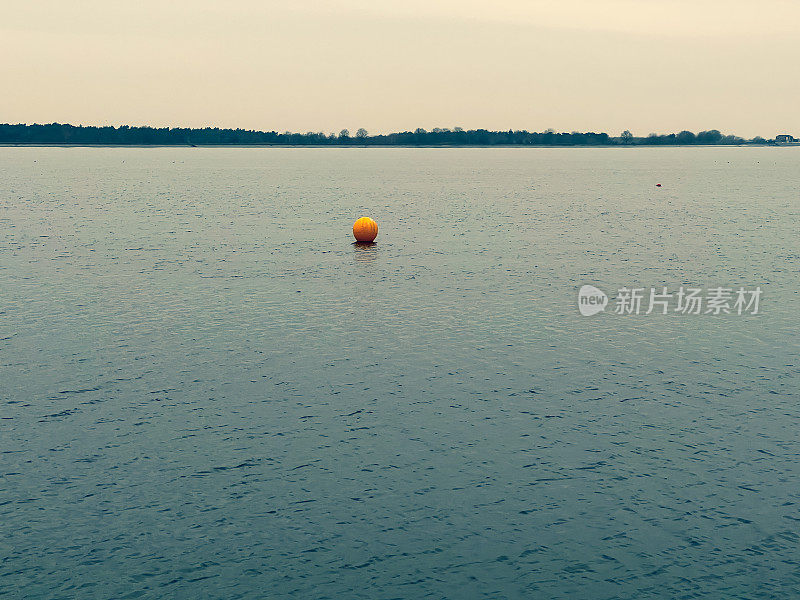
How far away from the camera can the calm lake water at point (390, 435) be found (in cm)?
2061

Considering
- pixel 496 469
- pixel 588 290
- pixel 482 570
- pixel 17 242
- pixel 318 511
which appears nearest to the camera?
pixel 482 570

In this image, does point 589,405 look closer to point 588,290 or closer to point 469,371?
point 469,371

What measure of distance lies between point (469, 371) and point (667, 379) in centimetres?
889

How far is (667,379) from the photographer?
35406mm

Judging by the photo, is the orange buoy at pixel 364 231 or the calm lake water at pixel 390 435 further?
the orange buoy at pixel 364 231

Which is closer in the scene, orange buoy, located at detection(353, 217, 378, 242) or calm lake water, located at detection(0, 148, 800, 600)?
calm lake water, located at detection(0, 148, 800, 600)

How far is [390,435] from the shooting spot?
95.5 ft

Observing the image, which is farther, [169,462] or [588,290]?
[588,290]

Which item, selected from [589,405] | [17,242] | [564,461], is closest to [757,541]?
[564,461]

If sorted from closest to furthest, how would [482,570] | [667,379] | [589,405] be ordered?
[482,570], [589,405], [667,379]

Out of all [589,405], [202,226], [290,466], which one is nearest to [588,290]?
[589,405]

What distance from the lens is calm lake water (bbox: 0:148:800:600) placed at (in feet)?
67.6

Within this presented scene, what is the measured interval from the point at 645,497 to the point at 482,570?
671cm

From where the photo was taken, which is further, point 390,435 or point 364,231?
point 364,231
